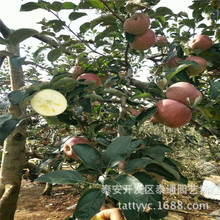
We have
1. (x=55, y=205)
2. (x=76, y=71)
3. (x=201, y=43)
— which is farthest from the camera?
(x=55, y=205)

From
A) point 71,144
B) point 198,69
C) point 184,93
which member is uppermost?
point 198,69

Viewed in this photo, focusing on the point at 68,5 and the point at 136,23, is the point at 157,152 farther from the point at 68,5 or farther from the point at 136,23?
the point at 68,5

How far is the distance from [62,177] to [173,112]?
40 cm

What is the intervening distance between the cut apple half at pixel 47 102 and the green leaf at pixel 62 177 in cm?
23

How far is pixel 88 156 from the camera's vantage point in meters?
0.61

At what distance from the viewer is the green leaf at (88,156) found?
1.95 ft

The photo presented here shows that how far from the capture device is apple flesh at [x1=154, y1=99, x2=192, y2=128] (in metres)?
0.72

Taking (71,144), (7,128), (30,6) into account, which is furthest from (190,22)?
(7,128)

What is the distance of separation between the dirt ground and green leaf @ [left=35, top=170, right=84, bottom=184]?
151 cm

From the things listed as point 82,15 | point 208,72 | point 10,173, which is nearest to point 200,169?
point 208,72

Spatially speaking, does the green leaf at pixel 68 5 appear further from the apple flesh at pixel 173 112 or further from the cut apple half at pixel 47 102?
the apple flesh at pixel 173 112

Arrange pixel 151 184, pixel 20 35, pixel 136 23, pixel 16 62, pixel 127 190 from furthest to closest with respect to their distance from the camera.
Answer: pixel 136 23 < pixel 20 35 < pixel 16 62 < pixel 151 184 < pixel 127 190

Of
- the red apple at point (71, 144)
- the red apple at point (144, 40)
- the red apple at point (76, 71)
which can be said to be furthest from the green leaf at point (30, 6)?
the red apple at point (71, 144)

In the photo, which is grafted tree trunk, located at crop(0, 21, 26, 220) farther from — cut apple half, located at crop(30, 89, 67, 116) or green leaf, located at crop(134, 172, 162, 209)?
green leaf, located at crop(134, 172, 162, 209)
